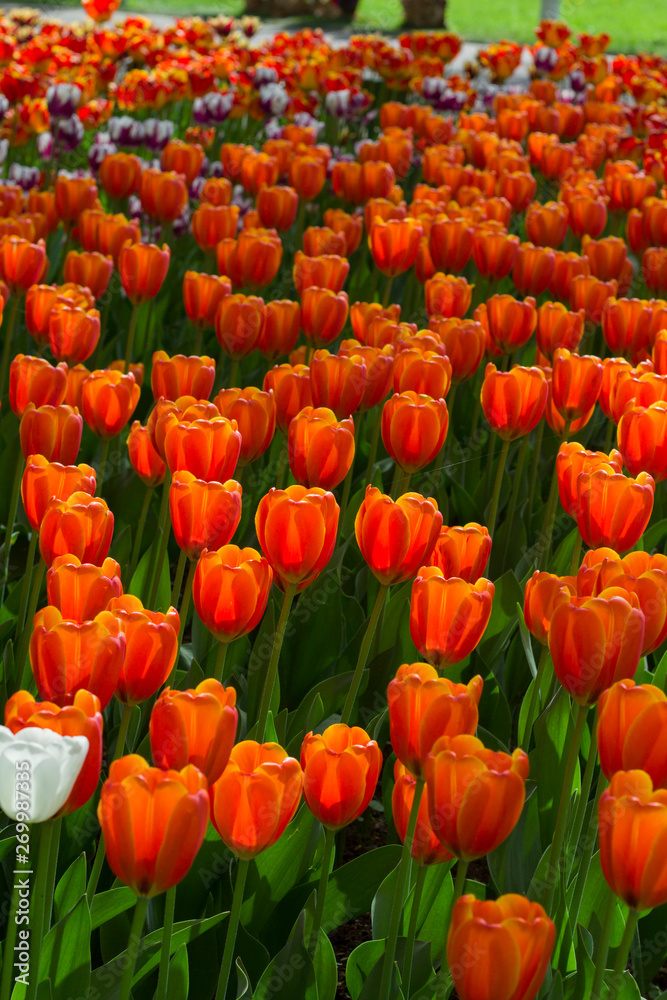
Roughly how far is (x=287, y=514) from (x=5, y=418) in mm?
1448

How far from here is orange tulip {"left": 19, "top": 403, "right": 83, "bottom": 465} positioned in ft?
5.88

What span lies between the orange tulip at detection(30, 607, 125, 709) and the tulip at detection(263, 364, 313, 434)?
1.02 m

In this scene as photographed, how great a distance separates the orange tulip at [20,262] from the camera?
107 inches

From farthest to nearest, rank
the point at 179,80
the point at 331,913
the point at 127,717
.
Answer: the point at 179,80 < the point at 331,913 < the point at 127,717

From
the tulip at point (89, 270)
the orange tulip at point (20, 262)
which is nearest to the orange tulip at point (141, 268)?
the tulip at point (89, 270)

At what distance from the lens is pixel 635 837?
960 mm

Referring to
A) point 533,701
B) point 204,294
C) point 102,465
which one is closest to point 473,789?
point 533,701

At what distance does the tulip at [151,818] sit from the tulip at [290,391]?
1201mm

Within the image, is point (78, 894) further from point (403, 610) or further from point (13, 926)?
point (403, 610)

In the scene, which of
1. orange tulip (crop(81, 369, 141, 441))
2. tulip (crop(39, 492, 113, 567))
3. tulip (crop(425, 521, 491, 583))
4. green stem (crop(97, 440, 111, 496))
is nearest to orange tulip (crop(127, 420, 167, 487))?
orange tulip (crop(81, 369, 141, 441))

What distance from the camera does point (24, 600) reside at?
1998 mm

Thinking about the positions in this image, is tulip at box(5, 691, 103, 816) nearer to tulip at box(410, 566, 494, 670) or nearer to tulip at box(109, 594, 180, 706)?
tulip at box(109, 594, 180, 706)

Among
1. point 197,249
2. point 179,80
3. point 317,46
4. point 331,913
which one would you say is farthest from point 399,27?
point 331,913

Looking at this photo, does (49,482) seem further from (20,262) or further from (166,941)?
(20,262)
